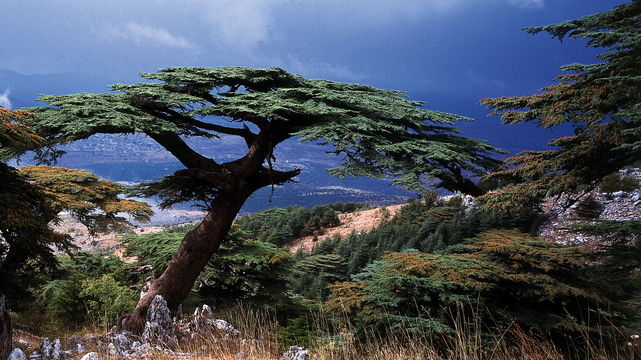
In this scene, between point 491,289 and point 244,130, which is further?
point 244,130

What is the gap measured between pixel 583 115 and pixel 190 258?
7.70m

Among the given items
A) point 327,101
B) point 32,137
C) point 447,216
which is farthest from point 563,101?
point 447,216

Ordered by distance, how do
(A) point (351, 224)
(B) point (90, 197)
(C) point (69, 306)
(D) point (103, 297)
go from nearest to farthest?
1. (D) point (103, 297)
2. (C) point (69, 306)
3. (B) point (90, 197)
4. (A) point (351, 224)

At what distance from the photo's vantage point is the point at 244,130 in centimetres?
867

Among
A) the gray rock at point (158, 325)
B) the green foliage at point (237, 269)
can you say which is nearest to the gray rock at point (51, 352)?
the gray rock at point (158, 325)

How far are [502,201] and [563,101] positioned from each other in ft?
6.15

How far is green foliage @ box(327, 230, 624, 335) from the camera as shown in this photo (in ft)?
19.2

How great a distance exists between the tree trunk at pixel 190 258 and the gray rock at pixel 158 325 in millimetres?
710

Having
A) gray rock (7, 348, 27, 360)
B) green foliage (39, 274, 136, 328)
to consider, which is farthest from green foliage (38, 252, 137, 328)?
gray rock (7, 348, 27, 360)

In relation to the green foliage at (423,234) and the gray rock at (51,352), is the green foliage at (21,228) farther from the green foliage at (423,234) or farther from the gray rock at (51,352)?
the green foliage at (423,234)

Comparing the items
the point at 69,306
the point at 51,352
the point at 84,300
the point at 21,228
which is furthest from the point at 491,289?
the point at 69,306

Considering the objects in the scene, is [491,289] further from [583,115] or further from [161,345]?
[161,345]

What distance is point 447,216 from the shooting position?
52.4m

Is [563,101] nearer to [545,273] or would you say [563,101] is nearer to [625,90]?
[625,90]
